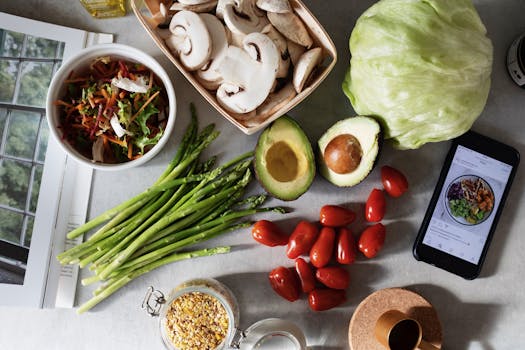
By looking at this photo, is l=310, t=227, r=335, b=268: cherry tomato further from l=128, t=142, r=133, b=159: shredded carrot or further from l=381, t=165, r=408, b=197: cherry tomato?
l=128, t=142, r=133, b=159: shredded carrot

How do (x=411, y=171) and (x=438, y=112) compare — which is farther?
(x=411, y=171)

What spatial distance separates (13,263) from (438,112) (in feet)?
3.66

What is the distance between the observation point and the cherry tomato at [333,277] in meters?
1.38

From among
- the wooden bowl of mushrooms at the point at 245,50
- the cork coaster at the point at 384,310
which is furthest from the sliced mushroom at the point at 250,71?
the cork coaster at the point at 384,310

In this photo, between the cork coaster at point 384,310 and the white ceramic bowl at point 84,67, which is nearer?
the white ceramic bowl at point 84,67

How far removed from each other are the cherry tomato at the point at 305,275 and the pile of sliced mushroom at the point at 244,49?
0.40 meters

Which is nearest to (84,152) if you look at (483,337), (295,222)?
(295,222)

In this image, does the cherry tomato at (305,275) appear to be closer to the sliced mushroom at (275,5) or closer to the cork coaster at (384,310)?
the cork coaster at (384,310)

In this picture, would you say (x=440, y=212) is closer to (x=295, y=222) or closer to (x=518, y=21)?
(x=295, y=222)

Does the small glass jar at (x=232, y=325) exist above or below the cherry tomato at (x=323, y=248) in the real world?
below

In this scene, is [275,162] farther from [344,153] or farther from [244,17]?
[244,17]

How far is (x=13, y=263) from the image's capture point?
137 cm

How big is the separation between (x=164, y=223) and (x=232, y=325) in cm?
30

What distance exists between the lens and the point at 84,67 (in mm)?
1308
